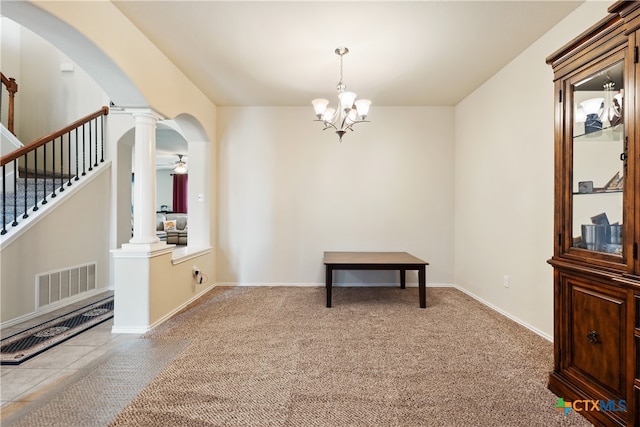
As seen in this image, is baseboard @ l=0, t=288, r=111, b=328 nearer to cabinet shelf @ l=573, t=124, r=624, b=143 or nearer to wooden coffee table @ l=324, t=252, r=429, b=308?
wooden coffee table @ l=324, t=252, r=429, b=308

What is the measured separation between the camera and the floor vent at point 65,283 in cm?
305

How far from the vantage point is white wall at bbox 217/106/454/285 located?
4164 mm

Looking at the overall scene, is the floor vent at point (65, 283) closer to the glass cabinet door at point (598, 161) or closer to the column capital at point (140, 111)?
the column capital at point (140, 111)

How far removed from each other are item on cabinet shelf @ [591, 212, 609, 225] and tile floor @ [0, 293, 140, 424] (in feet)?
11.0

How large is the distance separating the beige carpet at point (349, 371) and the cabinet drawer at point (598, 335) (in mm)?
288

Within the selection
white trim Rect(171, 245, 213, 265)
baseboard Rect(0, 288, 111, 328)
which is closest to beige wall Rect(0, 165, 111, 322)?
baseboard Rect(0, 288, 111, 328)

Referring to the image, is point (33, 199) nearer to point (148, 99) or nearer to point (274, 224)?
point (148, 99)

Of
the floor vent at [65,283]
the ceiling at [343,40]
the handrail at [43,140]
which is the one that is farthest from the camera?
the floor vent at [65,283]

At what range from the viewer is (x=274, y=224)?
4.20 m

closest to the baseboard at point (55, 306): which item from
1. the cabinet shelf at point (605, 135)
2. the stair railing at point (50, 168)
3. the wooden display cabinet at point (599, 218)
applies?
the stair railing at point (50, 168)

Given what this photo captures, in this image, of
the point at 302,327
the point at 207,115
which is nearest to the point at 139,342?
the point at 302,327

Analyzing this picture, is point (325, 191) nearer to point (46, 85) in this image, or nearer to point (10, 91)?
point (46, 85)

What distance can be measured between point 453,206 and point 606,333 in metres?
2.92

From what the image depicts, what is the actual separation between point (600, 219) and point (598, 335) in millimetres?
606
